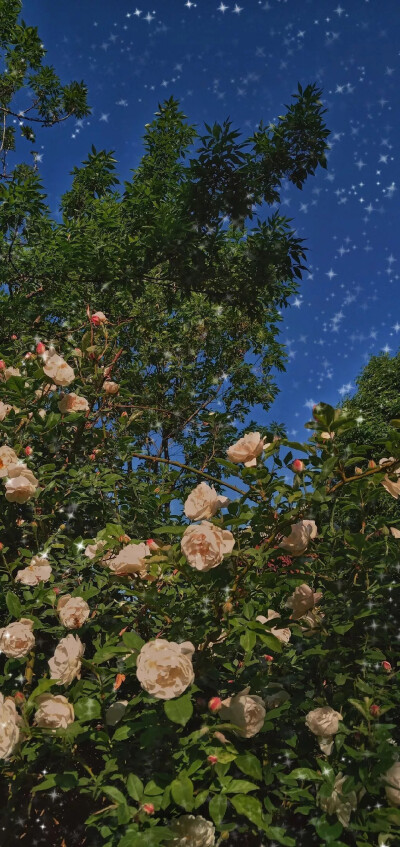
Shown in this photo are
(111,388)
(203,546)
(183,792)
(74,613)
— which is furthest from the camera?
(111,388)

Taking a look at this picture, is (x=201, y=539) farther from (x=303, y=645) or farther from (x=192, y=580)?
(x=303, y=645)

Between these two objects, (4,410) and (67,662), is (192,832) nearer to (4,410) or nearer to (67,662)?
(67,662)

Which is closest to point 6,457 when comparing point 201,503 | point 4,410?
point 4,410

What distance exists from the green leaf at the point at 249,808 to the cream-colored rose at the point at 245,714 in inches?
5.7

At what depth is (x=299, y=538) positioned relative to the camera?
1490 mm

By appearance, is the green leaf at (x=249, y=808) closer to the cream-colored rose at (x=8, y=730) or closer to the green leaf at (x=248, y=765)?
the green leaf at (x=248, y=765)

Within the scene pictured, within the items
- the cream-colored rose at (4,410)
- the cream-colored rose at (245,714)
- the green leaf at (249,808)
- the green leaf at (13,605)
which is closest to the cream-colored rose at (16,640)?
the green leaf at (13,605)

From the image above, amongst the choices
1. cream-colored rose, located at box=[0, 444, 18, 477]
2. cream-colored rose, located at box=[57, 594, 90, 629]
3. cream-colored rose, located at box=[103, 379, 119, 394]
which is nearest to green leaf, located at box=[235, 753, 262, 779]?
cream-colored rose, located at box=[57, 594, 90, 629]

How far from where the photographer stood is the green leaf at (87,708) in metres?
1.42

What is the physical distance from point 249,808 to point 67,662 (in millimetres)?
616

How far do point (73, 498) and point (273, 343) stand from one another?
22.6 feet

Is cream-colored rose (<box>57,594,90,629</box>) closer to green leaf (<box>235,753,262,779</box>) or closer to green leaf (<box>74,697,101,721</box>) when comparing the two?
green leaf (<box>74,697,101,721</box>)

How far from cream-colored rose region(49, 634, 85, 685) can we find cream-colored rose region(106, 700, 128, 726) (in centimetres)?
14

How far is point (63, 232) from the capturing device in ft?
15.8
